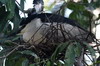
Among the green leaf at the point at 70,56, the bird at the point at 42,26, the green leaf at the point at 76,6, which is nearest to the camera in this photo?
the green leaf at the point at 70,56

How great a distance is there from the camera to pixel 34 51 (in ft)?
4.24

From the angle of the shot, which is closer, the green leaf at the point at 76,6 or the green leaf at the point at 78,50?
the green leaf at the point at 78,50

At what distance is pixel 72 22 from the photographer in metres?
1.61

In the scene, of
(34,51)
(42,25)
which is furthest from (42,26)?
(34,51)

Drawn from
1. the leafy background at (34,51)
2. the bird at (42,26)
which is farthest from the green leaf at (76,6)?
the bird at (42,26)

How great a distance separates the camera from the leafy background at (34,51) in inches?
43.3

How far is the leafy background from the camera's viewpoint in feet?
3.61

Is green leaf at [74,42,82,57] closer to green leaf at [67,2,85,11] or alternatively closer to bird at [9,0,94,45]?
green leaf at [67,2,85,11]

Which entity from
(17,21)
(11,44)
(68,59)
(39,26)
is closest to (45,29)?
(39,26)

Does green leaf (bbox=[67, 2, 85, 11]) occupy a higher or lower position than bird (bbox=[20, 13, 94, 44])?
higher

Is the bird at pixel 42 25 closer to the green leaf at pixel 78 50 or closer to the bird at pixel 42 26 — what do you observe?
the bird at pixel 42 26

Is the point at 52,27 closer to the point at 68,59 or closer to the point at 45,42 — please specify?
the point at 45,42

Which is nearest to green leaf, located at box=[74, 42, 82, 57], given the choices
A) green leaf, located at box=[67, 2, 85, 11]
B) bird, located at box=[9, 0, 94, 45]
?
green leaf, located at box=[67, 2, 85, 11]

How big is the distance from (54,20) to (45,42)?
183 millimetres
